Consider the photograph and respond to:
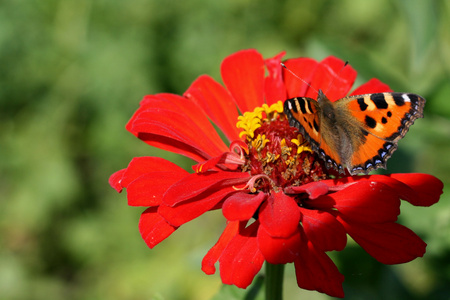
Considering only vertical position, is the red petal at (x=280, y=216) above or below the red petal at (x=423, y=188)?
above

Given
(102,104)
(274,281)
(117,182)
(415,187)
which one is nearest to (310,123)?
(415,187)

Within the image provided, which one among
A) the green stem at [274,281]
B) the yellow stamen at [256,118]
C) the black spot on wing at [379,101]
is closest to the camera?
the green stem at [274,281]

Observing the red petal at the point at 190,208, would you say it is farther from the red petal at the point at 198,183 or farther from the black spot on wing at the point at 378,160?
the black spot on wing at the point at 378,160

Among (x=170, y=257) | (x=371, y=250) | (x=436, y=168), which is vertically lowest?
(x=170, y=257)

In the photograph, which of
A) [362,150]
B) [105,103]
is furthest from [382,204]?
[105,103]

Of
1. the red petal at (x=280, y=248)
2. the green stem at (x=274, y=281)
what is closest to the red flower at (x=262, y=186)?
the red petal at (x=280, y=248)

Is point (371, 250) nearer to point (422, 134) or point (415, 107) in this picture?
point (415, 107)
